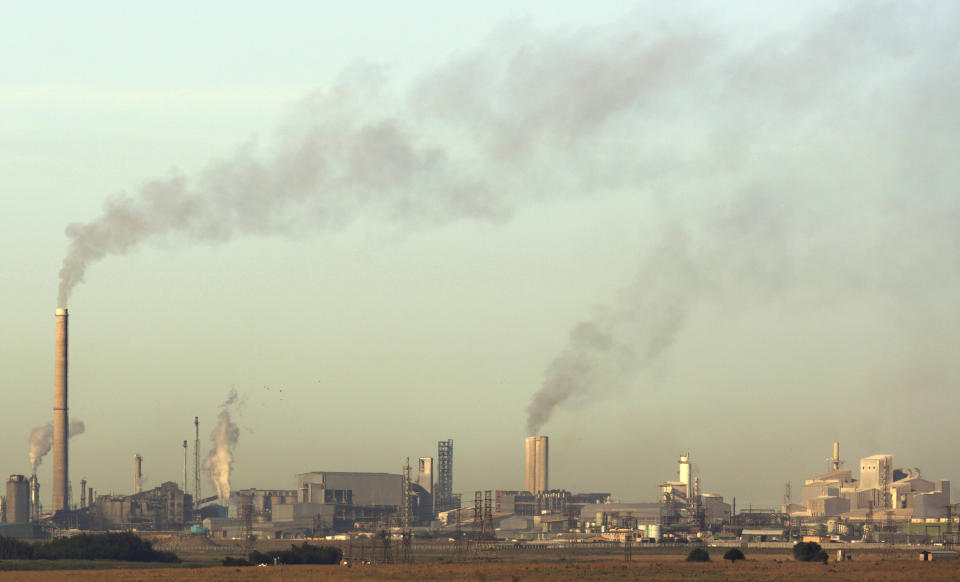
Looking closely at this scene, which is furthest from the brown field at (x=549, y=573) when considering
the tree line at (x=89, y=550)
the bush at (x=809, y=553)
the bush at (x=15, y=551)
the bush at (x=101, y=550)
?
the bush at (x=15, y=551)

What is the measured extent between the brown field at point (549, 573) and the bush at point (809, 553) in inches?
197

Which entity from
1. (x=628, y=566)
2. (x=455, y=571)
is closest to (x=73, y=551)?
(x=455, y=571)

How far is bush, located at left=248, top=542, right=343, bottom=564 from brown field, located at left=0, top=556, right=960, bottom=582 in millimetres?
8123

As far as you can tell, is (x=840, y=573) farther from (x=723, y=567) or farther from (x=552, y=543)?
(x=552, y=543)

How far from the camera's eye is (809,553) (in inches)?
4941

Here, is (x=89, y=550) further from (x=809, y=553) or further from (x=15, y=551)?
(x=809, y=553)

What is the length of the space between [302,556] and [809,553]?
158 ft

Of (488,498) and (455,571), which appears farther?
(488,498)

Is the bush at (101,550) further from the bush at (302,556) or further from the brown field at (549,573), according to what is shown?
the brown field at (549,573)

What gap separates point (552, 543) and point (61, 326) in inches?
3196

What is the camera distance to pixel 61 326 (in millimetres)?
198875

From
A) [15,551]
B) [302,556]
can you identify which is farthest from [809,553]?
[15,551]

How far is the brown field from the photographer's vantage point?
95.6m

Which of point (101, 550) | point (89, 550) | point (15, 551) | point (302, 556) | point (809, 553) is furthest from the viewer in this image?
point (101, 550)
